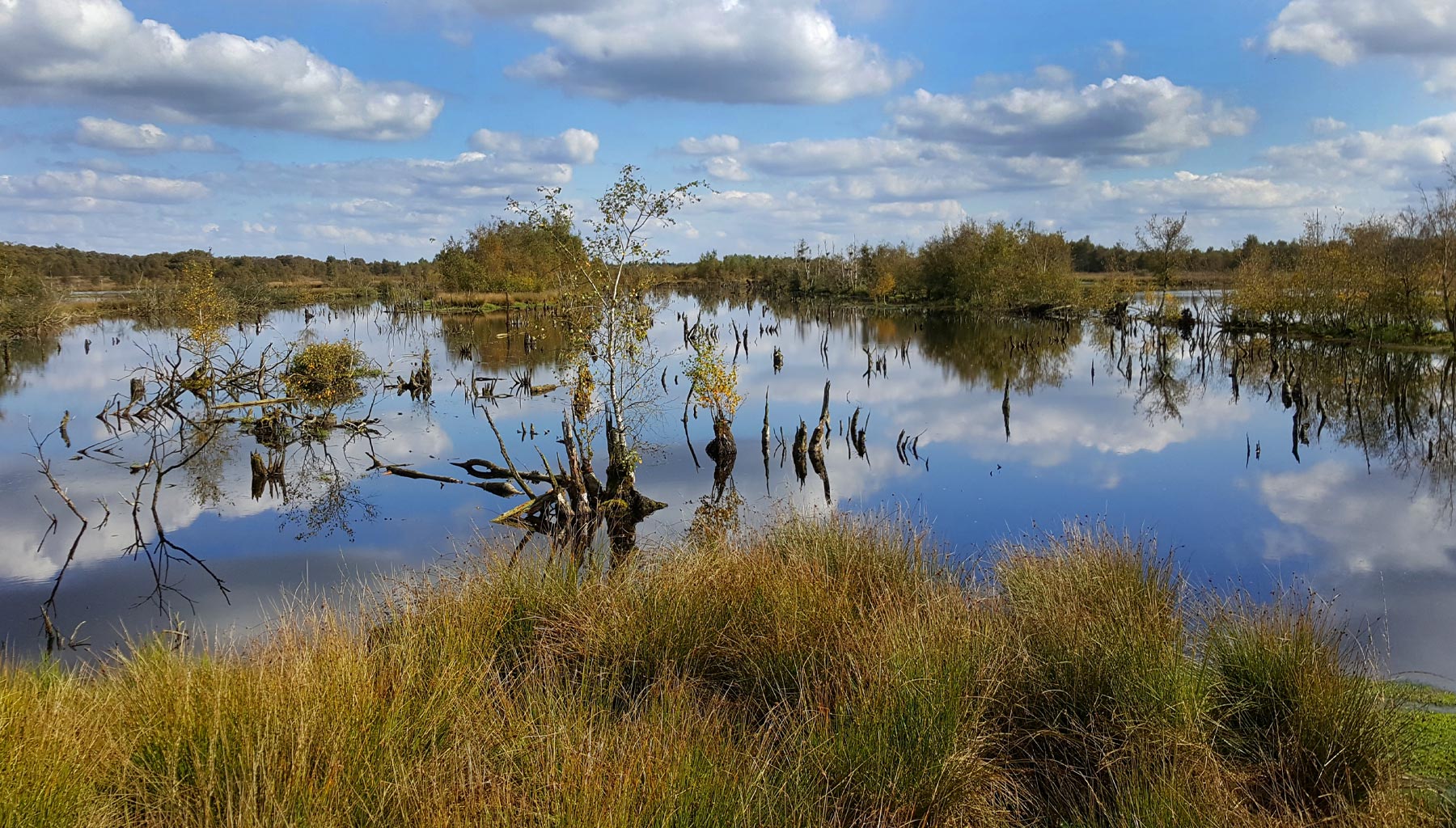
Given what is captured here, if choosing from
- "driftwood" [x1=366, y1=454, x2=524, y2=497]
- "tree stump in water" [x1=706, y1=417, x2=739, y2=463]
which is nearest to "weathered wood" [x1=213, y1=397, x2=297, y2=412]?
"driftwood" [x1=366, y1=454, x2=524, y2=497]

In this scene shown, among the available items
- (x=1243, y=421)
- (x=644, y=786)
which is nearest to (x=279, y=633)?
(x=644, y=786)

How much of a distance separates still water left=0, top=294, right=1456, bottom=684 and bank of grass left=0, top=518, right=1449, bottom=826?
1658 mm

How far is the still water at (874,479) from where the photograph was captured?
1148cm

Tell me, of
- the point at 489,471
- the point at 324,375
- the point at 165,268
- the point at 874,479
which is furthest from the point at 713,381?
the point at 165,268

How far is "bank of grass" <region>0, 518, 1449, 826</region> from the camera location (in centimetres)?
406

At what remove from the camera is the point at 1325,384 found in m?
27.5

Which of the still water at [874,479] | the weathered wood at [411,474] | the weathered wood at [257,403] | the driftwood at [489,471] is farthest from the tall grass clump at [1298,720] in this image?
the weathered wood at [257,403]

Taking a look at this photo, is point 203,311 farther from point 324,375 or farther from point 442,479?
point 442,479

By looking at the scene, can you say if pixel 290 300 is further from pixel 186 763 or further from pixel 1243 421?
pixel 186 763

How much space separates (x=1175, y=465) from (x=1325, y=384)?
12.9m

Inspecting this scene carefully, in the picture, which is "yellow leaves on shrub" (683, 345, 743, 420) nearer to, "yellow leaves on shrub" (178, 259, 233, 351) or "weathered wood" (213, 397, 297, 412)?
"weathered wood" (213, 397, 297, 412)

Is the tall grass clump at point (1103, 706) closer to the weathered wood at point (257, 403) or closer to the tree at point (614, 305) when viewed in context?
the tree at point (614, 305)

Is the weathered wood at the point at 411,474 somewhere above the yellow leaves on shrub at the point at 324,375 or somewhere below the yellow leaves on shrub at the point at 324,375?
below

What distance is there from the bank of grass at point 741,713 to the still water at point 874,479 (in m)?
1.66
